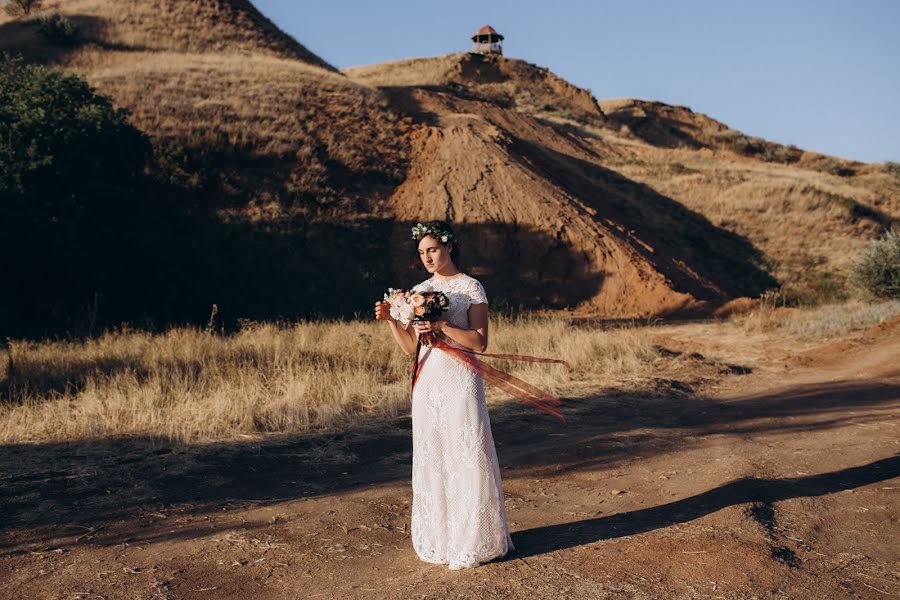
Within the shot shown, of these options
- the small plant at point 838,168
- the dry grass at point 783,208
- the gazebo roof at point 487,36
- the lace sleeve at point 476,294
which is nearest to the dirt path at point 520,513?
the lace sleeve at point 476,294

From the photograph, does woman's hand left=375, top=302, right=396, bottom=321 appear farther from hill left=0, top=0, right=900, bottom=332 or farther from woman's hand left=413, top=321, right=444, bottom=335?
hill left=0, top=0, right=900, bottom=332

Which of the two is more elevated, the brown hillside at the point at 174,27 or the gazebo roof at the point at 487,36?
the gazebo roof at the point at 487,36

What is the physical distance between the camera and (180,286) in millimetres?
18766

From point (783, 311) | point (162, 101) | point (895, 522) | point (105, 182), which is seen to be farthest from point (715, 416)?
point (162, 101)

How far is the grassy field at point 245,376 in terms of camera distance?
25.7 feet

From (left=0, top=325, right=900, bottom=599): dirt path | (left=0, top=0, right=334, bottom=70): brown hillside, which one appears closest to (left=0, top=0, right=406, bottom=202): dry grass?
(left=0, top=0, right=334, bottom=70): brown hillside

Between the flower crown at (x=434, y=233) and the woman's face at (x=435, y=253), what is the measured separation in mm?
23

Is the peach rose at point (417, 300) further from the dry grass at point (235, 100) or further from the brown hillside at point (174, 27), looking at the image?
the brown hillside at point (174, 27)

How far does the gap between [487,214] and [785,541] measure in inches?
776

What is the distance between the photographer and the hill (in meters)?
21.6

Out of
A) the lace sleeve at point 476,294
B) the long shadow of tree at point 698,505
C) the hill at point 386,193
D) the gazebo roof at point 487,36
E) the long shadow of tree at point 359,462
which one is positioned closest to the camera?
the lace sleeve at point 476,294

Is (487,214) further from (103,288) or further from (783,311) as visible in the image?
(103,288)

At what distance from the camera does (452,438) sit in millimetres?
4234

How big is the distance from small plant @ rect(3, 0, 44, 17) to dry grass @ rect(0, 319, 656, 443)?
28.5 metres
